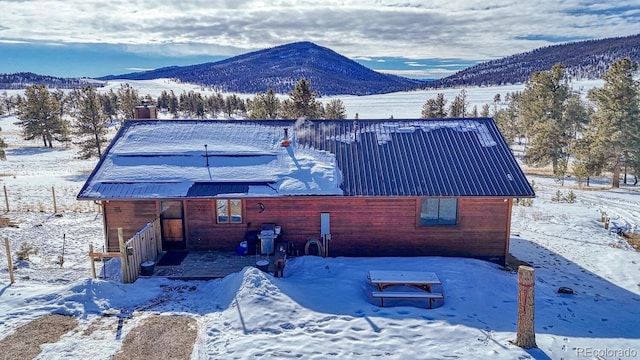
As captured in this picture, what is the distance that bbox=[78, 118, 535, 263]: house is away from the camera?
12953mm

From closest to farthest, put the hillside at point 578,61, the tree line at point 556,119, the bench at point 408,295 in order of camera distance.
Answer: the bench at point 408,295 → the tree line at point 556,119 → the hillside at point 578,61

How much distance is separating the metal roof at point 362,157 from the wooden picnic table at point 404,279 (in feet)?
8.92

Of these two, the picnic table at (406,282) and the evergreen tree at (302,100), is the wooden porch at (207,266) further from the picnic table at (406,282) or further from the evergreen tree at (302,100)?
the evergreen tree at (302,100)

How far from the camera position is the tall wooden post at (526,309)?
789cm

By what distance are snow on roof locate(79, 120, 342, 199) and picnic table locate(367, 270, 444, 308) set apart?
3.12 metres

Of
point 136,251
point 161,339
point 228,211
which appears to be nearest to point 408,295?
point 161,339

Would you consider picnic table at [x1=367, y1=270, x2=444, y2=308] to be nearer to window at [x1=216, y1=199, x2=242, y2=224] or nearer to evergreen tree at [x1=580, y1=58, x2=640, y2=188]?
window at [x1=216, y1=199, x2=242, y2=224]

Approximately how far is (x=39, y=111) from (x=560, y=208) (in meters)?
47.9

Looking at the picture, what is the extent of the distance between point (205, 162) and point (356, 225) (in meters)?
5.44

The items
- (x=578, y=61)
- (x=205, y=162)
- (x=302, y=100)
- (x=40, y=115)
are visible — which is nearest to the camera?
(x=205, y=162)

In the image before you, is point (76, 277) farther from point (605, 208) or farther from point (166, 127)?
point (605, 208)

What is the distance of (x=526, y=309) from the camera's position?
7879 mm

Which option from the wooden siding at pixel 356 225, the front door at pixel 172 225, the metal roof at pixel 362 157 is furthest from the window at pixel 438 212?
the front door at pixel 172 225

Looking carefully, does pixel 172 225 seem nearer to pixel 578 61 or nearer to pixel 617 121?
pixel 617 121
